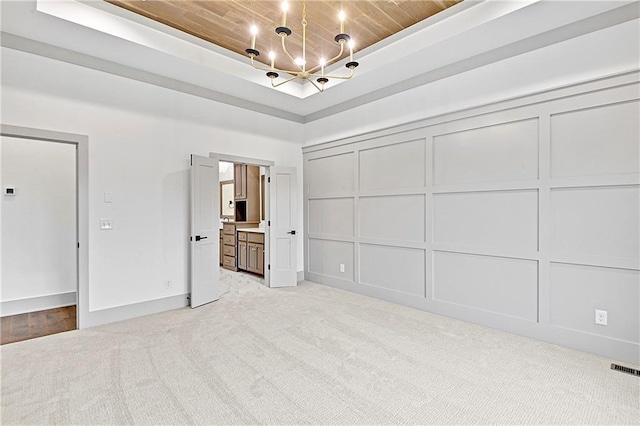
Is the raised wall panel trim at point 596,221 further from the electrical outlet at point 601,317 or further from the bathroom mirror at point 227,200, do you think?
the bathroom mirror at point 227,200

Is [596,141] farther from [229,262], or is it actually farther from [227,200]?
[227,200]

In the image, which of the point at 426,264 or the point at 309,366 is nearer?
the point at 309,366

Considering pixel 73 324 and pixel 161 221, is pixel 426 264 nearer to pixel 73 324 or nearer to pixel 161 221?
pixel 161 221

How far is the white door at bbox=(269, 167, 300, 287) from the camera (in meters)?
5.31

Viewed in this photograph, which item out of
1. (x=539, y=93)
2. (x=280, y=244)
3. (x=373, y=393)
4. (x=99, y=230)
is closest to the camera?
(x=373, y=393)

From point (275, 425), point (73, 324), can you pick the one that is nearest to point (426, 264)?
point (275, 425)

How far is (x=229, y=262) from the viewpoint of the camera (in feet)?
23.1

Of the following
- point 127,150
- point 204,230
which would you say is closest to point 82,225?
point 127,150

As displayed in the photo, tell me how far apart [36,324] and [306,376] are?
3434 mm

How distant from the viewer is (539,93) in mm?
3107

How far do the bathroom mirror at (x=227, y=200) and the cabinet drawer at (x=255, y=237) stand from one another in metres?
1.76

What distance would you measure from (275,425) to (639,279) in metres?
3.12

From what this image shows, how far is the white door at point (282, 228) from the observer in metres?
5.31

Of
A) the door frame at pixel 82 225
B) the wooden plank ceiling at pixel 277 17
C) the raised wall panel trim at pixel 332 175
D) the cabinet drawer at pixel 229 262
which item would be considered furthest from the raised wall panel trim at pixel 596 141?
the cabinet drawer at pixel 229 262
